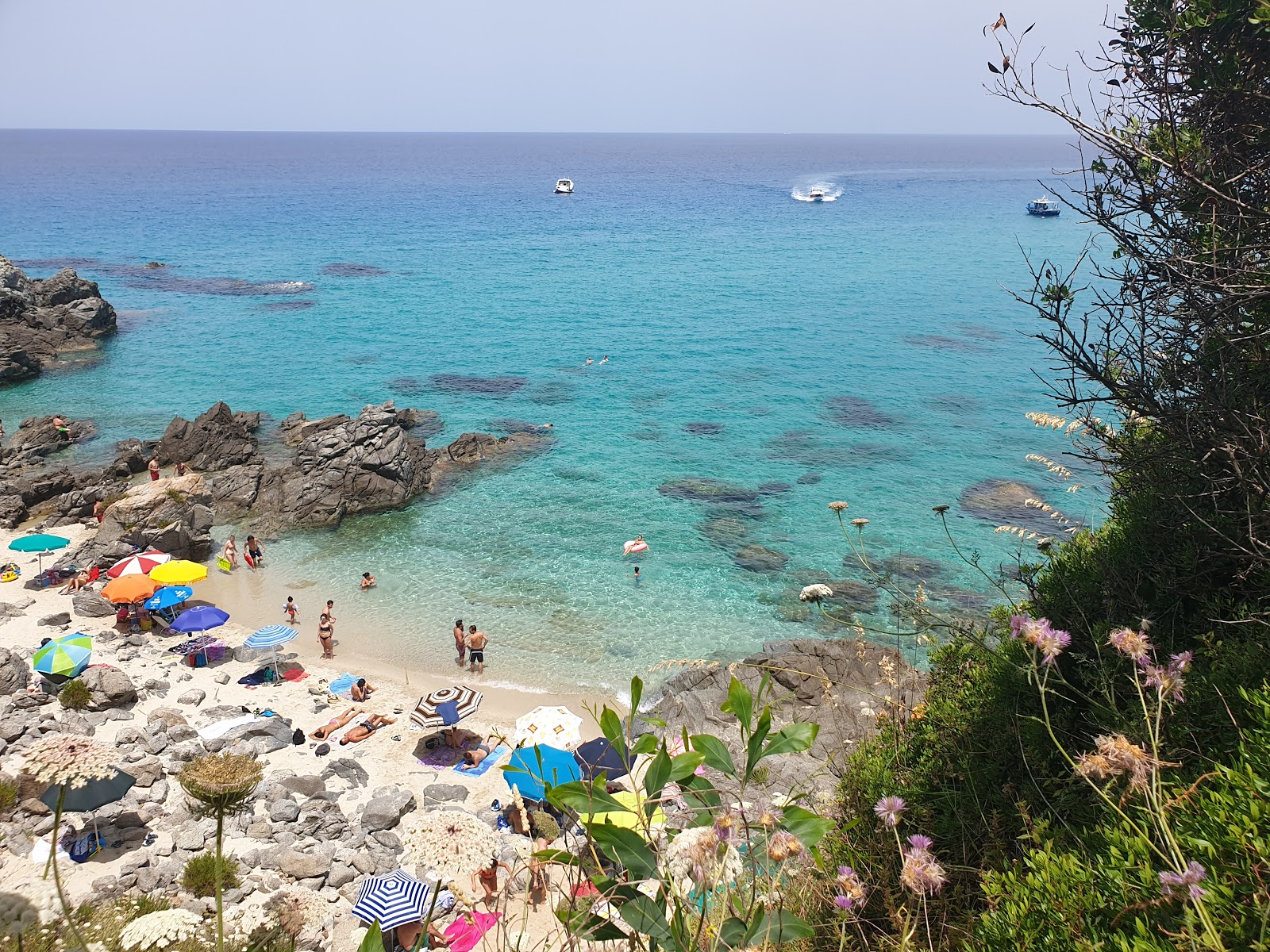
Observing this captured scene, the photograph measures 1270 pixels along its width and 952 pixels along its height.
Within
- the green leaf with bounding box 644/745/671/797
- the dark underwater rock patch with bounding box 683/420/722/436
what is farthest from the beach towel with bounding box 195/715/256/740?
the dark underwater rock patch with bounding box 683/420/722/436

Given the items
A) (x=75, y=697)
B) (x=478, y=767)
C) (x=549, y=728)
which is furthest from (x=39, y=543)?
(x=549, y=728)

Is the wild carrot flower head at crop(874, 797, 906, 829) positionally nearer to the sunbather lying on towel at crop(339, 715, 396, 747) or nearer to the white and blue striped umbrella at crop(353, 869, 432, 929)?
the white and blue striped umbrella at crop(353, 869, 432, 929)

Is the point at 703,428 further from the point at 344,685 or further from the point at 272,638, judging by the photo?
the point at 272,638

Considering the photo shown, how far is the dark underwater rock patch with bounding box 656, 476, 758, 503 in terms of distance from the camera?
29703mm

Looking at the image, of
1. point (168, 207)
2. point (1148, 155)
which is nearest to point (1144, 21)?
point (1148, 155)

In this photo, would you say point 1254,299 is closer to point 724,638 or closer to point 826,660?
point 826,660

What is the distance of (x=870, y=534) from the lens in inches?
1053

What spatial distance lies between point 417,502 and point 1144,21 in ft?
85.4

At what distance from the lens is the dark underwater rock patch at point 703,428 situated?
119 ft

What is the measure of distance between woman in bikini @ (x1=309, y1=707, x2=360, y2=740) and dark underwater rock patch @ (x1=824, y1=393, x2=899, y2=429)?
26306 millimetres

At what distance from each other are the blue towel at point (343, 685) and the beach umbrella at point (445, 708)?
2.32 metres

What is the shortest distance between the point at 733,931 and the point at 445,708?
577 inches

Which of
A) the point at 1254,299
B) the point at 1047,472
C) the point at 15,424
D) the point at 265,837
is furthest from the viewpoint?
the point at 15,424

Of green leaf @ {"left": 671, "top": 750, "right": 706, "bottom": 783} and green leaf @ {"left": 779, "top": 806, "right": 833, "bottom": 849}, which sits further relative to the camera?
green leaf @ {"left": 779, "top": 806, "right": 833, "bottom": 849}
